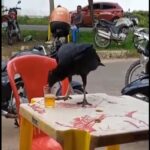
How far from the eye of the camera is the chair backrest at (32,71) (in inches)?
138

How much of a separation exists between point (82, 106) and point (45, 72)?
34.1 inches

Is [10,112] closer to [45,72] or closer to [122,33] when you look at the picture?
[45,72]

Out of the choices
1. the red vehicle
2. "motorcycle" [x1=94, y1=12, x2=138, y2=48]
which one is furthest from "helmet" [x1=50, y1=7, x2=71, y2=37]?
the red vehicle

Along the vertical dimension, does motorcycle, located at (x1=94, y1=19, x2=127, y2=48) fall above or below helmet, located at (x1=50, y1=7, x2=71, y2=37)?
below

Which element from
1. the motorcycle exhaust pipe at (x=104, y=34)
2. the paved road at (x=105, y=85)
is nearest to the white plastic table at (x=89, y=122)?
the paved road at (x=105, y=85)

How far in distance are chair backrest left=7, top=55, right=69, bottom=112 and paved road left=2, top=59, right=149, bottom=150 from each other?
0.30 meters

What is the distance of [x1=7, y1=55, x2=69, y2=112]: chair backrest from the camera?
3.52 m

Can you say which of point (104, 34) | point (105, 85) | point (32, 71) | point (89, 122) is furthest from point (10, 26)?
point (89, 122)

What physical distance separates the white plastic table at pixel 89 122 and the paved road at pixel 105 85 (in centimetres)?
71

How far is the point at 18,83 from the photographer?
4664mm

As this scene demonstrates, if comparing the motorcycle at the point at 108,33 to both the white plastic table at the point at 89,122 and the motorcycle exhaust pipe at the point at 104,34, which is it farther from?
the white plastic table at the point at 89,122

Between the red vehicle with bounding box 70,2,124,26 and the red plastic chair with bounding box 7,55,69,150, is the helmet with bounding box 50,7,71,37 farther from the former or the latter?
the red vehicle with bounding box 70,2,124,26

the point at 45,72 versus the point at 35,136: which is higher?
the point at 45,72

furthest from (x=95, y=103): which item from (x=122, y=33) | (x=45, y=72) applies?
(x=122, y=33)
